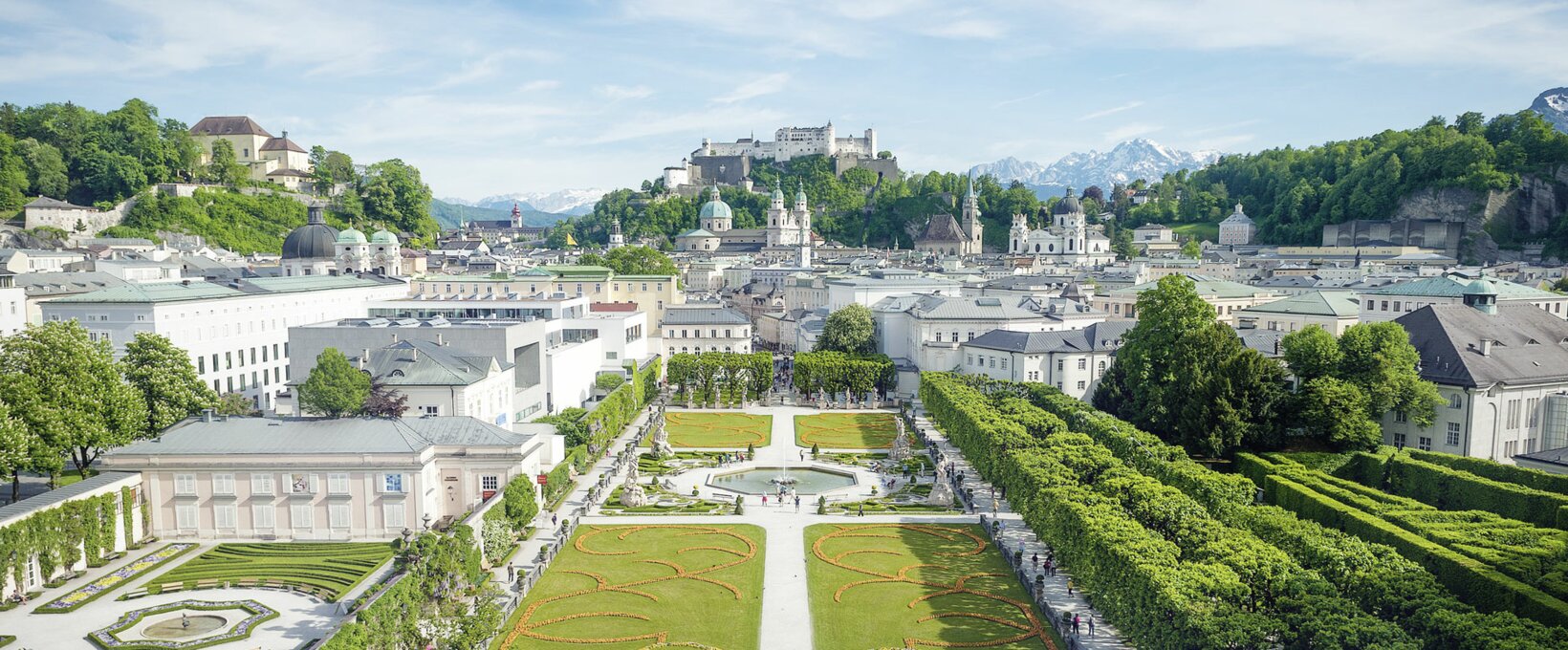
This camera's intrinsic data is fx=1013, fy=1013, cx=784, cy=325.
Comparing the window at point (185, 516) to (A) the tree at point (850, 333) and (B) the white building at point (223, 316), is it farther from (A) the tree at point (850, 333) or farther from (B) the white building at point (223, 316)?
(A) the tree at point (850, 333)

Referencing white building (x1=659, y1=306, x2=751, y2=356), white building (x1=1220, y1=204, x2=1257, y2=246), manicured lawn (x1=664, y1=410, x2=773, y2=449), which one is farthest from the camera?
white building (x1=1220, y1=204, x2=1257, y2=246)

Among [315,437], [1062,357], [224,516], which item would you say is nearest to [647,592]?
[315,437]

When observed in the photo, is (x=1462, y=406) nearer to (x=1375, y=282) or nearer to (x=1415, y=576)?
(x=1415, y=576)

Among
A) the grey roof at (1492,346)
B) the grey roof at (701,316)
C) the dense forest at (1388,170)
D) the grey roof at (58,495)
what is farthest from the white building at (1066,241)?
the grey roof at (58,495)

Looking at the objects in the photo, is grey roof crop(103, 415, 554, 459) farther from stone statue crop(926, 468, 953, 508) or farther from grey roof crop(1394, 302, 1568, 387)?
grey roof crop(1394, 302, 1568, 387)

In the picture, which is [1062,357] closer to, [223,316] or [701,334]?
[701,334]

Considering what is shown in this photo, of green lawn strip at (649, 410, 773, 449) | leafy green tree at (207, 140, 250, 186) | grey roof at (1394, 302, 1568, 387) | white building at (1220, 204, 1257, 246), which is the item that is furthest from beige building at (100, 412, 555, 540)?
white building at (1220, 204, 1257, 246)

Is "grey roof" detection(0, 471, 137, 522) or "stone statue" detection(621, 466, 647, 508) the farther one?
"stone statue" detection(621, 466, 647, 508)
